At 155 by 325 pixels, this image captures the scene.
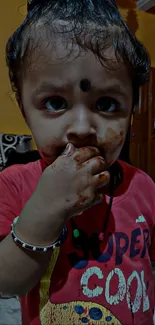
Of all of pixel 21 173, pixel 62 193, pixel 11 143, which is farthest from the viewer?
pixel 11 143

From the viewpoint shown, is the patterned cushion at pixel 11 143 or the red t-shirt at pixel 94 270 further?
the patterned cushion at pixel 11 143

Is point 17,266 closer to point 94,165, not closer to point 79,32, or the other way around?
point 94,165

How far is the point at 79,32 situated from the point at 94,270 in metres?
0.29

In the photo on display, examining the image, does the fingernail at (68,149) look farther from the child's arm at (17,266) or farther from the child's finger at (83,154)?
the child's arm at (17,266)

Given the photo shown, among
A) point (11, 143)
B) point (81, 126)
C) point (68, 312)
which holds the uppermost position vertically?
point (81, 126)

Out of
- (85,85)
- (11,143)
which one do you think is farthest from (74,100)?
(11,143)

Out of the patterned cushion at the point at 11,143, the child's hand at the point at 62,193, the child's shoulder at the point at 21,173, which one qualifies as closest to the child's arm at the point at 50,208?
the child's hand at the point at 62,193

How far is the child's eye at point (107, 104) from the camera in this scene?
0.41 m

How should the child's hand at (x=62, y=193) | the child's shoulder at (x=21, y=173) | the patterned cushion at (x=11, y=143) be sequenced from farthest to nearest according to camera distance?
1. the patterned cushion at (x=11, y=143)
2. the child's shoulder at (x=21, y=173)
3. the child's hand at (x=62, y=193)

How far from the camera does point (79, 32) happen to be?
0.41 metres

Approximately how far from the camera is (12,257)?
1.28ft

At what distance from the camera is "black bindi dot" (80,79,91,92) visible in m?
0.39

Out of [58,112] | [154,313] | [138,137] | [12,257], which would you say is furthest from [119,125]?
[138,137]

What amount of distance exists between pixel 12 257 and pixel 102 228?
0.15 m
